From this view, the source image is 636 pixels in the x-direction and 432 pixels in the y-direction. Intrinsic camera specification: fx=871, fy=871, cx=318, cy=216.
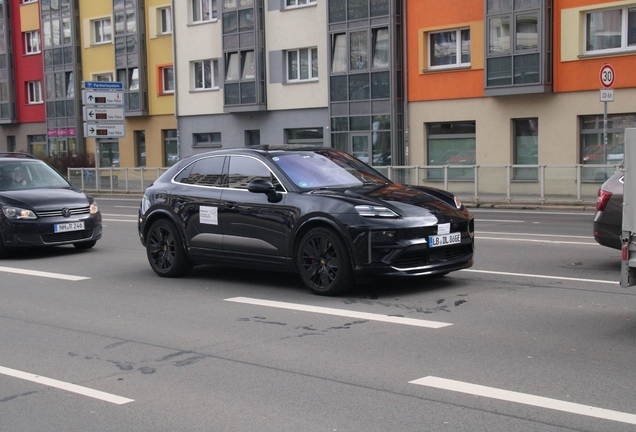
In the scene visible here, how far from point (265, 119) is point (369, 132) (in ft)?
20.3

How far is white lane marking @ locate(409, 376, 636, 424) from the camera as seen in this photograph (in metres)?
5.10

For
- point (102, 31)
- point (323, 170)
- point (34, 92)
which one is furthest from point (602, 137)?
point (34, 92)

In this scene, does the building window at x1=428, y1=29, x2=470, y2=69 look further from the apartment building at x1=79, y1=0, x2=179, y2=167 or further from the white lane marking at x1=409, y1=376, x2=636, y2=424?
the white lane marking at x1=409, y1=376, x2=636, y2=424

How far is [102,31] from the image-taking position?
46.3 metres

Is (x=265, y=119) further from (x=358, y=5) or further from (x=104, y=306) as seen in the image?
(x=104, y=306)

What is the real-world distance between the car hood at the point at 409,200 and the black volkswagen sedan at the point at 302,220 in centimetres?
1

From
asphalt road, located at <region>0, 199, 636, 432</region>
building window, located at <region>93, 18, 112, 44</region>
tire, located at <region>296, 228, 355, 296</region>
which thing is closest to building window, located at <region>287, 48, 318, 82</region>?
building window, located at <region>93, 18, 112, 44</region>

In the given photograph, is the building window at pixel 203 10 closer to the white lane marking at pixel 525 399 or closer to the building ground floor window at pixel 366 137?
the building ground floor window at pixel 366 137

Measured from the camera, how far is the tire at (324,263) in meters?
9.16

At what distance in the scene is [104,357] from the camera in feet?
23.0

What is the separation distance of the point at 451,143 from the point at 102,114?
15.1m

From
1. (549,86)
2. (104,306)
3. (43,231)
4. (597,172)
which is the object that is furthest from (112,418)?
(549,86)

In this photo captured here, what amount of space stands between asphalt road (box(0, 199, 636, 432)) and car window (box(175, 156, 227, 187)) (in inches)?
48.7

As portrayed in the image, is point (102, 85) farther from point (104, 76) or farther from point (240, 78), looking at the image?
point (104, 76)
